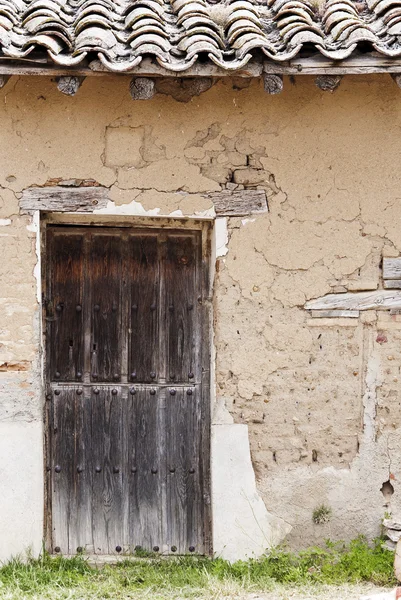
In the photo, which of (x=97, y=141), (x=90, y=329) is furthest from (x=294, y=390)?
(x=97, y=141)

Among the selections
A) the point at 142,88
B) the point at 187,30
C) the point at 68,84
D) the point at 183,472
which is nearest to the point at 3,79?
the point at 68,84

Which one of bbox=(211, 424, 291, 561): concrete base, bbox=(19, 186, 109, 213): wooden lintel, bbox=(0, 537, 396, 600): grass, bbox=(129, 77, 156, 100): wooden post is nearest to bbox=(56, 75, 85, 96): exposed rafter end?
bbox=(129, 77, 156, 100): wooden post

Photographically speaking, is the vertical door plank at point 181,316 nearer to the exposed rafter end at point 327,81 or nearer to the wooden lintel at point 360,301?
the wooden lintel at point 360,301

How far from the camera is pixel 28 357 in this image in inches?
195

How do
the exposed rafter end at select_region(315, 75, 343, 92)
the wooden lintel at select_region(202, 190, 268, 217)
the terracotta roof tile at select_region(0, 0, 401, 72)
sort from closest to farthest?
1. the terracotta roof tile at select_region(0, 0, 401, 72)
2. the exposed rafter end at select_region(315, 75, 343, 92)
3. the wooden lintel at select_region(202, 190, 268, 217)

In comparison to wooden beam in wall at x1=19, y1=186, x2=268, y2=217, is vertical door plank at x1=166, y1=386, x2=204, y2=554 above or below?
below

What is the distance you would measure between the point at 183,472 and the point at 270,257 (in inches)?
57.6

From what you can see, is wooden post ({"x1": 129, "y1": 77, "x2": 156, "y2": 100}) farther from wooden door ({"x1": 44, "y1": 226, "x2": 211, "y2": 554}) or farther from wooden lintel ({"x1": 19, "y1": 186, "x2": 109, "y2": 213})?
wooden door ({"x1": 44, "y1": 226, "x2": 211, "y2": 554})

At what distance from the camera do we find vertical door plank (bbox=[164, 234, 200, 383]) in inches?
208

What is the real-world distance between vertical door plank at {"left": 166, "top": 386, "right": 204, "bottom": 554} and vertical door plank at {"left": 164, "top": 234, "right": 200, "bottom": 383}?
0.12 meters

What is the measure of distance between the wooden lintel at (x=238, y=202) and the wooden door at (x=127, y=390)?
310mm

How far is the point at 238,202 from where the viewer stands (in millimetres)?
5051

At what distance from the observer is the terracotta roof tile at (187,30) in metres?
4.32

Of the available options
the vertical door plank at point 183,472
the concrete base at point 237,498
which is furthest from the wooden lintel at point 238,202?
the concrete base at point 237,498
